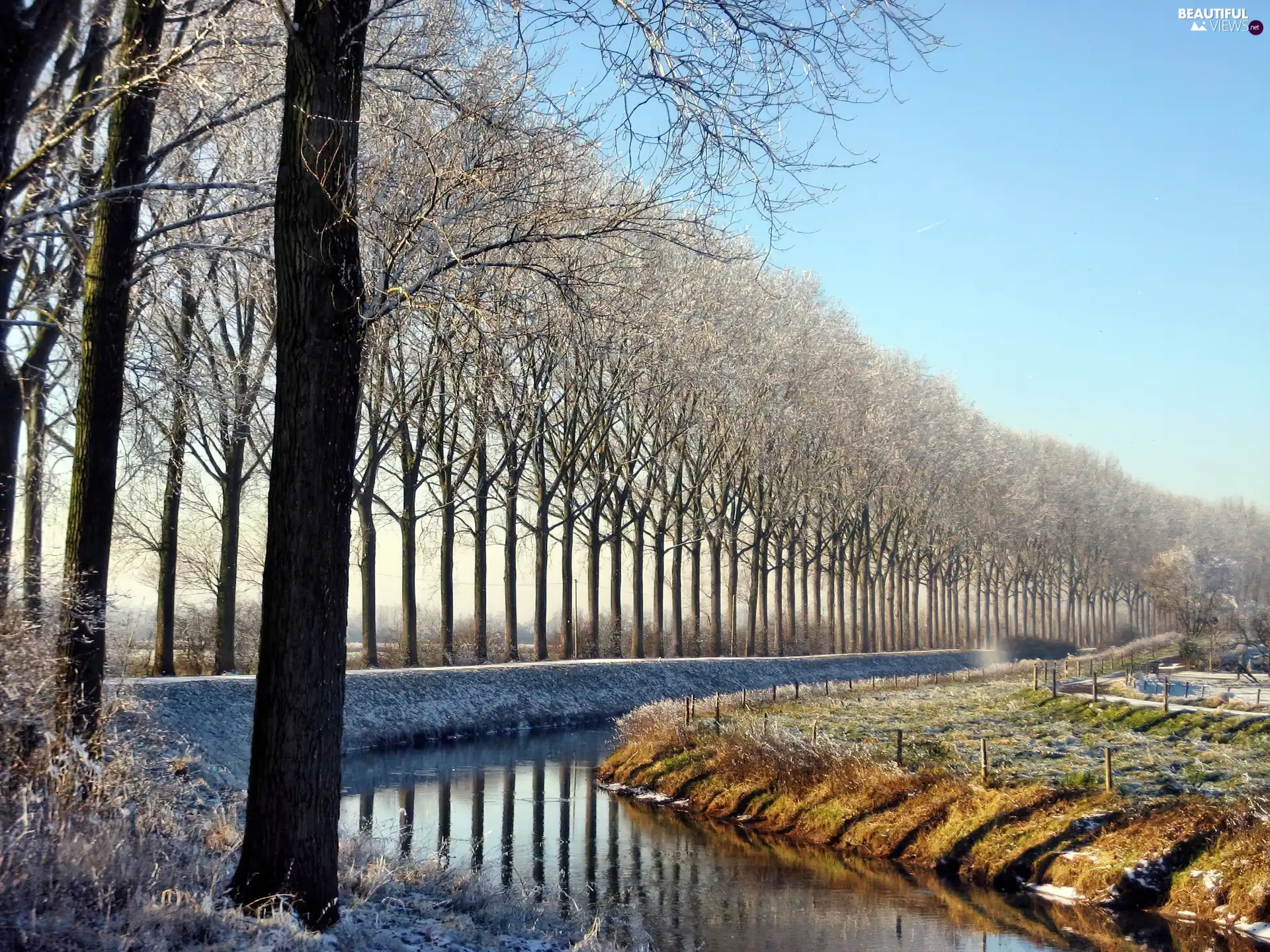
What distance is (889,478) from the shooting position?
57719mm

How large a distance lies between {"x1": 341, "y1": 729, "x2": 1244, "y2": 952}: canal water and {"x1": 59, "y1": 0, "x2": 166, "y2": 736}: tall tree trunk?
4.12 metres

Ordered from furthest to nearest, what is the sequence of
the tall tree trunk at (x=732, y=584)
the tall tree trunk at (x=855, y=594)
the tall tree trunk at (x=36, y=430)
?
the tall tree trunk at (x=855, y=594) < the tall tree trunk at (x=732, y=584) < the tall tree trunk at (x=36, y=430)

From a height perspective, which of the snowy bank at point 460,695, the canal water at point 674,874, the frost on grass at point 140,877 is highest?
the frost on grass at point 140,877

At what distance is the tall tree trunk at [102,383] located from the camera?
10977mm

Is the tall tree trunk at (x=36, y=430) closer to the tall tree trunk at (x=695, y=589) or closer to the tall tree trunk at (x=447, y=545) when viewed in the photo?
the tall tree trunk at (x=447, y=545)

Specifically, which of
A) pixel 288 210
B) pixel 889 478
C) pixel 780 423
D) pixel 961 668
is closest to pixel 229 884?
pixel 288 210

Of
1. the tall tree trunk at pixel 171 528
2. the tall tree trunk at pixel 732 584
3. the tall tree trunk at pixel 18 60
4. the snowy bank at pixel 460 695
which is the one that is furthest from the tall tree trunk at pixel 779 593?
the tall tree trunk at pixel 18 60

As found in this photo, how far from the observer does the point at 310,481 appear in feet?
26.2

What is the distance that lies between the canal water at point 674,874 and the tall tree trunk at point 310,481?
4974mm

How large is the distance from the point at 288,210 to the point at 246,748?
17.3 meters

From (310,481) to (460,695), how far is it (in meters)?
25.8

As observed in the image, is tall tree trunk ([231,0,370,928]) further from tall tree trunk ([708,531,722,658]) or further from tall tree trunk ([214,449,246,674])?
tall tree trunk ([708,531,722,658])

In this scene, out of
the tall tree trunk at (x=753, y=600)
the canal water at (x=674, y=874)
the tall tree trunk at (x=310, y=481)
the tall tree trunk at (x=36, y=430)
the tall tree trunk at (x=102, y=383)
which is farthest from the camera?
the tall tree trunk at (x=753, y=600)

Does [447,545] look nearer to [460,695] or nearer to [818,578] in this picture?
[460,695]
